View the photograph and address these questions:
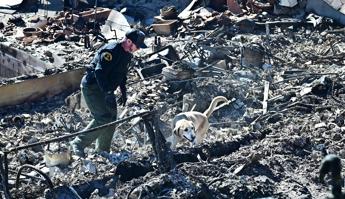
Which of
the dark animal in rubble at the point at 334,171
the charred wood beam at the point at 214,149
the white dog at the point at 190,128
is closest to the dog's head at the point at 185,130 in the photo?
the white dog at the point at 190,128

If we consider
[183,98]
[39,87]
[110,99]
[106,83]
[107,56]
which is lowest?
[39,87]

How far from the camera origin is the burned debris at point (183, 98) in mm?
7645

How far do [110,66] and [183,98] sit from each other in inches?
103

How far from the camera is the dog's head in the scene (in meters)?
9.30

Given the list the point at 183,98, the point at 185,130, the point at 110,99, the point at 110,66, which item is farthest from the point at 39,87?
the point at 185,130

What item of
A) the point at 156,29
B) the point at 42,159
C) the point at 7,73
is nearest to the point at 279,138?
the point at 42,159

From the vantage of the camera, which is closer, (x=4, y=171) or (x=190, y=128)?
(x=4, y=171)

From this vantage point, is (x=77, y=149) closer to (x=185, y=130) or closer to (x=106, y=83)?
(x=106, y=83)

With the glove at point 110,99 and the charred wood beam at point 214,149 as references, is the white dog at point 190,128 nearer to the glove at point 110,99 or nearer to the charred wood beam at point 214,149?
the charred wood beam at point 214,149

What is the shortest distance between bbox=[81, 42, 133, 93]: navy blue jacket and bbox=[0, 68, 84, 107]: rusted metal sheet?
332 cm

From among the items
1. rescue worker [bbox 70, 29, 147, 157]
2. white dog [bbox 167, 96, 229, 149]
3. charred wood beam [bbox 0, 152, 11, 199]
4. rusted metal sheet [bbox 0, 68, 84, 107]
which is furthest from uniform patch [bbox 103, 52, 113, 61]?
rusted metal sheet [bbox 0, 68, 84, 107]

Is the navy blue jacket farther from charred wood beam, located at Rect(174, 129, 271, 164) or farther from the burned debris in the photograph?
charred wood beam, located at Rect(174, 129, 271, 164)

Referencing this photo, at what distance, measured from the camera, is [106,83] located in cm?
954

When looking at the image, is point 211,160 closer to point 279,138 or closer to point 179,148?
point 179,148
